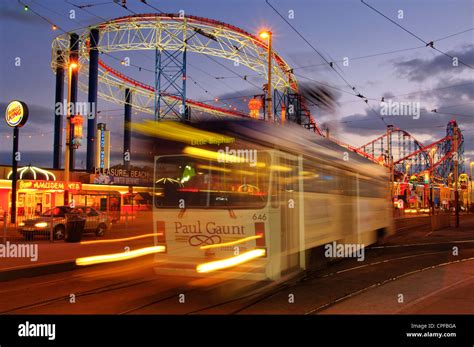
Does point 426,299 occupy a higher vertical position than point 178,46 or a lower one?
lower

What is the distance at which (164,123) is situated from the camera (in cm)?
973

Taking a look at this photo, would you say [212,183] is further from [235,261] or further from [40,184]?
[40,184]

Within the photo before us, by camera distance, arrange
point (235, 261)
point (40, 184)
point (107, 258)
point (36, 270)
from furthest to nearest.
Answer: point (40, 184) → point (107, 258) → point (36, 270) → point (235, 261)

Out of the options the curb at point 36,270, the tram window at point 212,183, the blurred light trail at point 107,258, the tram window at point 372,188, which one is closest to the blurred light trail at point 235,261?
the tram window at point 212,183

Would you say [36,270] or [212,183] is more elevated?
[212,183]

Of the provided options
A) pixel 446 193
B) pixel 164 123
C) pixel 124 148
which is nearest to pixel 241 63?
pixel 124 148

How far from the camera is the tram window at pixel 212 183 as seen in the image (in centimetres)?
898

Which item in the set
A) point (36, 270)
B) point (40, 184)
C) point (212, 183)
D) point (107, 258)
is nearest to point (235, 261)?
point (212, 183)

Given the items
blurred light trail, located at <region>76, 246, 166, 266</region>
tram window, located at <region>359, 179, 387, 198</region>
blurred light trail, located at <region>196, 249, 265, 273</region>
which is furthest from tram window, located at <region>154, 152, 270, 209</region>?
tram window, located at <region>359, 179, 387, 198</region>

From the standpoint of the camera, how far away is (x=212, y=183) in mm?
9164

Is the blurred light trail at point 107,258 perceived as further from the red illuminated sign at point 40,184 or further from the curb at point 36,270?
the red illuminated sign at point 40,184

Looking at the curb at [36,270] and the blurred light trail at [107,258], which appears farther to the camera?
the blurred light trail at [107,258]
